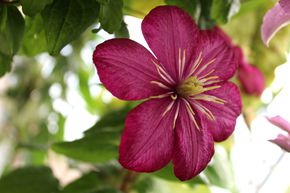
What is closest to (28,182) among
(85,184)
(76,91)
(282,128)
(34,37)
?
(85,184)

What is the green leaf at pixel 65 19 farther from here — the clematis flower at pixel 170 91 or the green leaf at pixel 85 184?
the green leaf at pixel 85 184

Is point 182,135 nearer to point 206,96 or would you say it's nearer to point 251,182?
point 206,96

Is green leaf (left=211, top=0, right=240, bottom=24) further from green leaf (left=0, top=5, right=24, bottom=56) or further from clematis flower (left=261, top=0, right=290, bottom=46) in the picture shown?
green leaf (left=0, top=5, right=24, bottom=56)

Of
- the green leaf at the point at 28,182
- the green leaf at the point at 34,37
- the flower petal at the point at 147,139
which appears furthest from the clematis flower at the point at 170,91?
the green leaf at the point at 28,182

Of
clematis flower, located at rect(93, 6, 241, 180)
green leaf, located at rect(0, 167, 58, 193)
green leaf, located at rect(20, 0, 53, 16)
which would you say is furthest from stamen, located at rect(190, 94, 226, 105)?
green leaf, located at rect(0, 167, 58, 193)

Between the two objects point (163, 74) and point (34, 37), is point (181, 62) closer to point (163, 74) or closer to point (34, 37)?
point (163, 74)

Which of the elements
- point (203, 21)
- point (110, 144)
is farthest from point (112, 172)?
point (203, 21)
